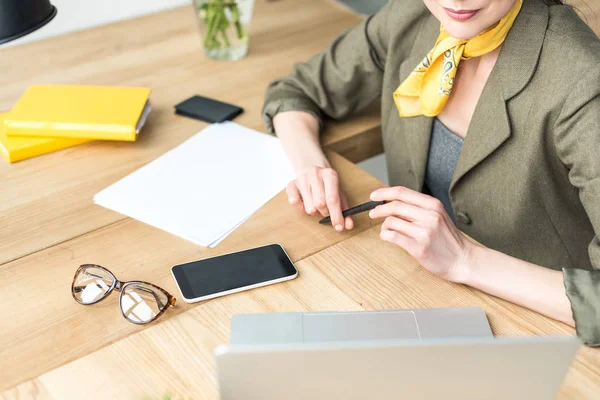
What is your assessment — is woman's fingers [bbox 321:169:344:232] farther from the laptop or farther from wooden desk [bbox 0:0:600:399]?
the laptop

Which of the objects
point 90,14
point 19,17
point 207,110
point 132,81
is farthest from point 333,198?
point 90,14

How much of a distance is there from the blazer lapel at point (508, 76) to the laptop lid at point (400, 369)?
0.54 m

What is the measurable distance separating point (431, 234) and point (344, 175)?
0.99 ft

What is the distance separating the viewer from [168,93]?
1.57 m

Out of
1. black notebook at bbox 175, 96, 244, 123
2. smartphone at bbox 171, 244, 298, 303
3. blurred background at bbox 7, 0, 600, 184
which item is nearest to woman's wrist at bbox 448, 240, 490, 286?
smartphone at bbox 171, 244, 298, 303

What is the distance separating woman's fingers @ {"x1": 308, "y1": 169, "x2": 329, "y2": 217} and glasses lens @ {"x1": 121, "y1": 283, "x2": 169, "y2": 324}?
1.04 feet

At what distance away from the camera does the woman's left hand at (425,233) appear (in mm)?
1014

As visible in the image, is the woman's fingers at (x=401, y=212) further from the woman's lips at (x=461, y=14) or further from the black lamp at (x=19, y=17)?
the black lamp at (x=19, y=17)

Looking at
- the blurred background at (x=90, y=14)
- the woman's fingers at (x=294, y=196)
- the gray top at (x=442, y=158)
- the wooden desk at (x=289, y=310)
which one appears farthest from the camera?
the blurred background at (x=90, y=14)

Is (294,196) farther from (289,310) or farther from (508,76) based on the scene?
(508,76)

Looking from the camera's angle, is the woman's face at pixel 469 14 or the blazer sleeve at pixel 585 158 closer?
the blazer sleeve at pixel 585 158

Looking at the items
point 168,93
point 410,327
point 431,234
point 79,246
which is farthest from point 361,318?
point 168,93

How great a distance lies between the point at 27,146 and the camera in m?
1.34

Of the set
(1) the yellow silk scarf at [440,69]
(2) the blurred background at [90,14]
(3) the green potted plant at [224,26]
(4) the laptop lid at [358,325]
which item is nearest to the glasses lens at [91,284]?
(4) the laptop lid at [358,325]
